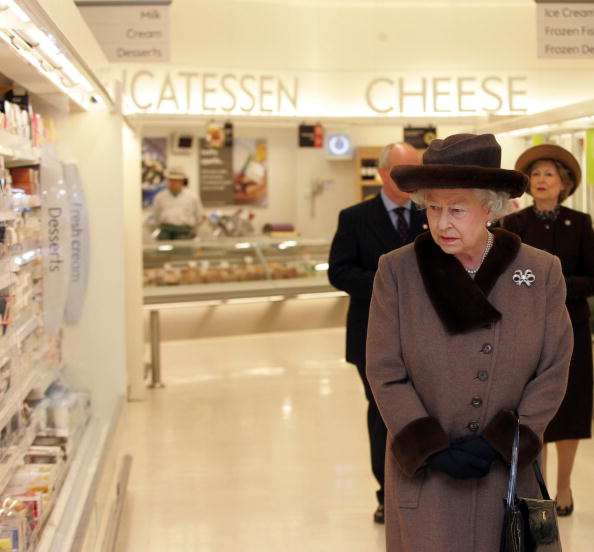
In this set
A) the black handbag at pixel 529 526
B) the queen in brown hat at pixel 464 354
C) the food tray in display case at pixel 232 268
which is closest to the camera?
the black handbag at pixel 529 526

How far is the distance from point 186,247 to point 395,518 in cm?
714

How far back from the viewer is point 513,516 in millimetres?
2207

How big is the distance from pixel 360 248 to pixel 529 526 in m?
2.18

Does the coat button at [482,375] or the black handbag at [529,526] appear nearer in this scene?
the black handbag at [529,526]

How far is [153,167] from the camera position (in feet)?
42.7

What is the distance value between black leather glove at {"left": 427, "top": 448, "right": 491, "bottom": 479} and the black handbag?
0.08 meters

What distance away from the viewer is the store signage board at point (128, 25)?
20.4 feet

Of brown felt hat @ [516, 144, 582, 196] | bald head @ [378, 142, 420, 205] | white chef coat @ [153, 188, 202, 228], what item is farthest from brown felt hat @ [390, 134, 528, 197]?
white chef coat @ [153, 188, 202, 228]

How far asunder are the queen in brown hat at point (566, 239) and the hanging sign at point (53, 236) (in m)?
2.18

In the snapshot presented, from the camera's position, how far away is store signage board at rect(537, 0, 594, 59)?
20.4 ft

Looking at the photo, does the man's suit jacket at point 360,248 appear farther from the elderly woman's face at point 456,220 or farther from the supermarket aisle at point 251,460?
the elderly woman's face at point 456,220

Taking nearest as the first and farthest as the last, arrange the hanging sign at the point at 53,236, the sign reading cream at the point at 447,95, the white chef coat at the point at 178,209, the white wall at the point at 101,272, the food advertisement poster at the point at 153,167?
the hanging sign at the point at 53,236 < the white wall at the point at 101,272 < the white chef coat at the point at 178,209 < the sign reading cream at the point at 447,95 < the food advertisement poster at the point at 153,167

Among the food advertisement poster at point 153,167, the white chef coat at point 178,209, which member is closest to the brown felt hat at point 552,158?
the white chef coat at point 178,209

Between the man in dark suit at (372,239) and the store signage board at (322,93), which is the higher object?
the store signage board at (322,93)
